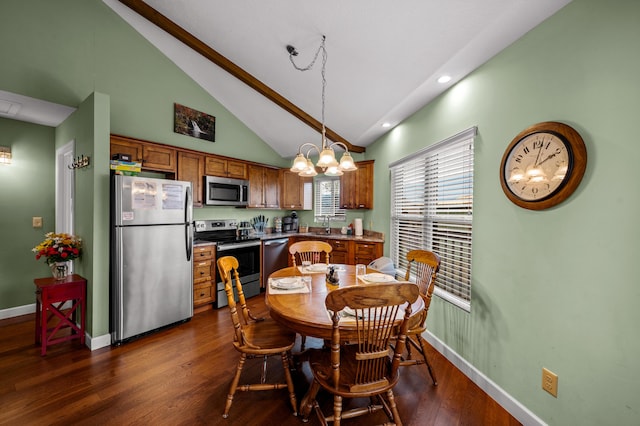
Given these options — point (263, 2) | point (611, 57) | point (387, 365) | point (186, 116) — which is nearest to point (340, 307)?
point (387, 365)

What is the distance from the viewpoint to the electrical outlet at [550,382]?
5.05ft

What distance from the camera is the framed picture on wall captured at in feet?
12.9

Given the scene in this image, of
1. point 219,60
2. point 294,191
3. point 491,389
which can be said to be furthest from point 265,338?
point 294,191

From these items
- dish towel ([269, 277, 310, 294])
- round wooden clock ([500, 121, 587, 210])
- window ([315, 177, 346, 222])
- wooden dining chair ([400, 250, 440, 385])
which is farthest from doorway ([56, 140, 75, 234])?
round wooden clock ([500, 121, 587, 210])

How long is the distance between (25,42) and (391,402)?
481cm

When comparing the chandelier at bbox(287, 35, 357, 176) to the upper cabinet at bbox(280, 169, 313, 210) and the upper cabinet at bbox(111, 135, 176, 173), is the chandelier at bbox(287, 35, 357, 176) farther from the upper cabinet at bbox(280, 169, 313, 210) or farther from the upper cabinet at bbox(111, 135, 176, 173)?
the upper cabinet at bbox(280, 169, 313, 210)

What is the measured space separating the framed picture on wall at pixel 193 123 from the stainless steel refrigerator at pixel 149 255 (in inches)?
53.7

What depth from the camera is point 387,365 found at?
65.6 inches

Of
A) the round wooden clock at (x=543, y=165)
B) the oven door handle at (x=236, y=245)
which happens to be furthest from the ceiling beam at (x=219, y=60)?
the round wooden clock at (x=543, y=165)

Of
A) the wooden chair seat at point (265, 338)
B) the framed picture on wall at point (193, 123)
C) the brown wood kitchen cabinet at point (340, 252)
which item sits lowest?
the wooden chair seat at point (265, 338)

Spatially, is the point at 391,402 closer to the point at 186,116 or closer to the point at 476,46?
the point at 476,46

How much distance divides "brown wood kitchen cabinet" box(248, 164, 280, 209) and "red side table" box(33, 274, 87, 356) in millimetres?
2555

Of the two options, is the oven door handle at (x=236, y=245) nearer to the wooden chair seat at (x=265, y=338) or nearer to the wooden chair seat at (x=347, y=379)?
the wooden chair seat at (x=265, y=338)

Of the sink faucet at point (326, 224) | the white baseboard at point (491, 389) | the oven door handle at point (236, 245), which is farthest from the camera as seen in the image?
the sink faucet at point (326, 224)
